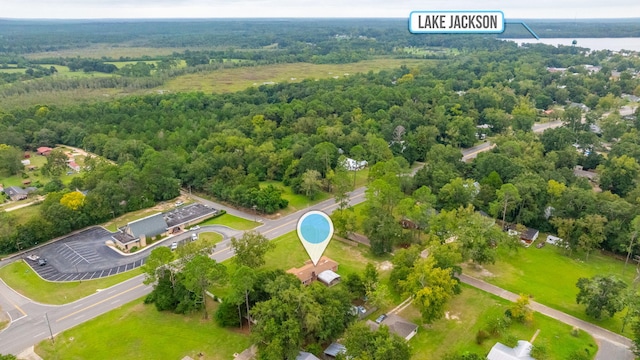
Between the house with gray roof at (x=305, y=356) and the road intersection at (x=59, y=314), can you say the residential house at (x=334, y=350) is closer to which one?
the house with gray roof at (x=305, y=356)

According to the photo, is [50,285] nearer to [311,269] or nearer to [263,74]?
[311,269]

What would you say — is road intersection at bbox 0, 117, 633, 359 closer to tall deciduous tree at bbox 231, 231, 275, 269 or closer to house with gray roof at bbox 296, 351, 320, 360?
tall deciduous tree at bbox 231, 231, 275, 269

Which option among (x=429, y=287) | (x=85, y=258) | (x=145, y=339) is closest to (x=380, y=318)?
(x=429, y=287)

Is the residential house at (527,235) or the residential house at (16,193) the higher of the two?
the residential house at (16,193)

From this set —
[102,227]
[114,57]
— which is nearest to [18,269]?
[102,227]

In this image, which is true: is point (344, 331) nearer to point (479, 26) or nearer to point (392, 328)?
point (392, 328)

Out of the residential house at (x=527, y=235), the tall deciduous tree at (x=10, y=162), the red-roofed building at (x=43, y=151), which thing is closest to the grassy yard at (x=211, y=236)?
the residential house at (x=527, y=235)

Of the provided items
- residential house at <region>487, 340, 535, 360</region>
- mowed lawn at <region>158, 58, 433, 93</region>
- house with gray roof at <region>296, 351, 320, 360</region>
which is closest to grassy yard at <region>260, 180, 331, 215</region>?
house with gray roof at <region>296, 351, 320, 360</region>
